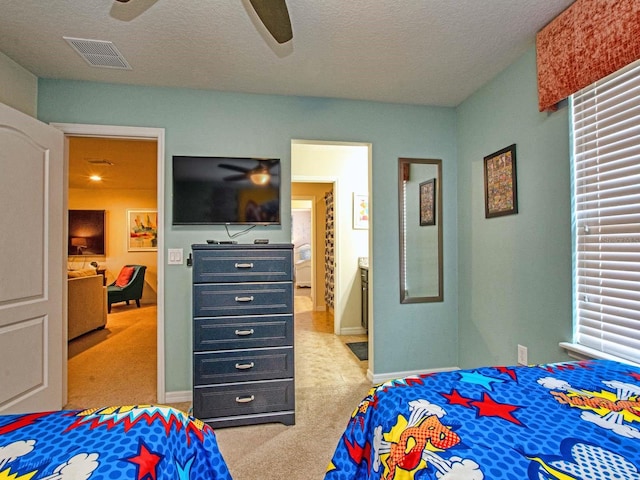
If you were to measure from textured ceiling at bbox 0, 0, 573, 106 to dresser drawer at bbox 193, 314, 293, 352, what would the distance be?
5.77 ft

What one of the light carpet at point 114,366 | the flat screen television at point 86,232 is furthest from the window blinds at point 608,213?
the flat screen television at point 86,232

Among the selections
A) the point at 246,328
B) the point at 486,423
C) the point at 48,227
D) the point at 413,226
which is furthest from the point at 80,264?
the point at 486,423

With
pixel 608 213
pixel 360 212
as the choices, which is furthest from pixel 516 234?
pixel 360 212

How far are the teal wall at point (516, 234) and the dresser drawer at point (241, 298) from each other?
1.58 m

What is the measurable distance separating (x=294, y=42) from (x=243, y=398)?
2318 mm

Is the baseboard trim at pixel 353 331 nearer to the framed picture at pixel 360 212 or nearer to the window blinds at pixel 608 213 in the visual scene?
the framed picture at pixel 360 212

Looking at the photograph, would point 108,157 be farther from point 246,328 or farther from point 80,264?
point 246,328

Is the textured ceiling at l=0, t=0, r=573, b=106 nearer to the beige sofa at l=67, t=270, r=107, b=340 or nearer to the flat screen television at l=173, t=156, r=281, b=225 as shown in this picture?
the flat screen television at l=173, t=156, r=281, b=225

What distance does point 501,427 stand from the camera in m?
0.82

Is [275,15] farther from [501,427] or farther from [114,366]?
[114,366]

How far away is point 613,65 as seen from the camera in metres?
1.57

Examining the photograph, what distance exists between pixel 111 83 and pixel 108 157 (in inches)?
99.2

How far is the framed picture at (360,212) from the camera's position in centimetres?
445

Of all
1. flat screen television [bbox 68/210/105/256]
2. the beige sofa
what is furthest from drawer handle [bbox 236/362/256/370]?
flat screen television [bbox 68/210/105/256]
